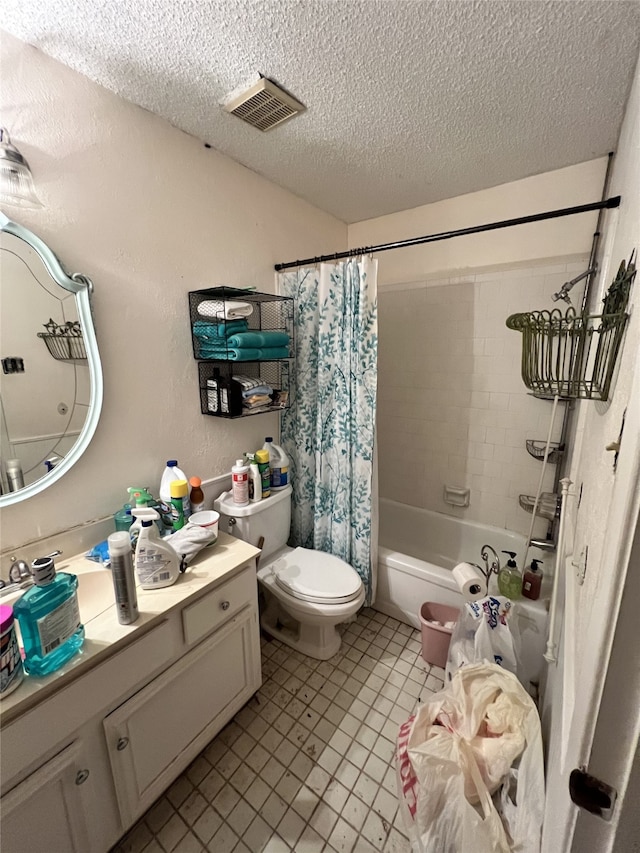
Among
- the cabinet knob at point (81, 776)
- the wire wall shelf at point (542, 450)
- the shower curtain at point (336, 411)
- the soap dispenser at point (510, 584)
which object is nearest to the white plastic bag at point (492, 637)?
the soap dispenser at point (510, 584)

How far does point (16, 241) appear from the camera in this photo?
3.45 ft

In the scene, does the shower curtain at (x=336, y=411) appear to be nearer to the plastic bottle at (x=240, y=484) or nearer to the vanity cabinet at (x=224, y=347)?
the vanity cabinet at (x=224, y=347)

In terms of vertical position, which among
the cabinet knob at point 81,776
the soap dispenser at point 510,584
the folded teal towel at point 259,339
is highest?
the folded teal towel at point 259,339

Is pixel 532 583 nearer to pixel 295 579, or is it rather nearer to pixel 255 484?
pixel 295 579

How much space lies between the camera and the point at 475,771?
3.12ft

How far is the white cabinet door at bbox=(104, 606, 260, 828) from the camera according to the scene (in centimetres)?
97

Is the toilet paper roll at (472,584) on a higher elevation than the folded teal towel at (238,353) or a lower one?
lower

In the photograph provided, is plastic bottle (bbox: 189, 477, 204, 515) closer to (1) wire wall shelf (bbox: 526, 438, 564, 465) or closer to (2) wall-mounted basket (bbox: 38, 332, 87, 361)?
(2) wall-mounted basket (bbox: 38, 332, 87, 361)

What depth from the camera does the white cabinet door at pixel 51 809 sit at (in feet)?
2.48

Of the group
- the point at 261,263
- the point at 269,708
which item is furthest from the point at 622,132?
the point at 269,708

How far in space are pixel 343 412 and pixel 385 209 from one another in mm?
1377

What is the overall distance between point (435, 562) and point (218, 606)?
1675 mm

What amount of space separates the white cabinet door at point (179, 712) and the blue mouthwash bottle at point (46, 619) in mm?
271

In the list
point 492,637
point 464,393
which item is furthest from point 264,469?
point 464,393
